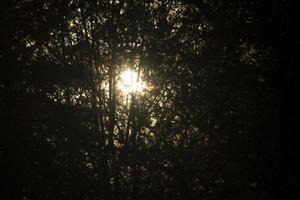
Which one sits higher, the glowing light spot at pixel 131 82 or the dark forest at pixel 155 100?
the glowing light spot at pixel 131 82

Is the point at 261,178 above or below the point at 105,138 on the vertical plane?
below

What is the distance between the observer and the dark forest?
589cm

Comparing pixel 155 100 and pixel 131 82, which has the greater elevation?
pixel 131 82

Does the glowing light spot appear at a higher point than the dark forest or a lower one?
higher

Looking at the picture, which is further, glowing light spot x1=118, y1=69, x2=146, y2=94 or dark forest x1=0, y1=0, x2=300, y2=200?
glowing light spot x1=118, y1=69, x2=146, y2=94

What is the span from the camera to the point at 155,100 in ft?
24.2

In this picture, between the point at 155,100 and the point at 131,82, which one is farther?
the point at 131,82

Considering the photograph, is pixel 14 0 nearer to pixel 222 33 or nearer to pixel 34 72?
pixel 34 72

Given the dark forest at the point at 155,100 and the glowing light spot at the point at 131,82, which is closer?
the dark forest at the point at 155,100

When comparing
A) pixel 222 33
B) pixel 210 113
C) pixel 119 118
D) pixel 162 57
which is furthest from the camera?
pixel 119 118

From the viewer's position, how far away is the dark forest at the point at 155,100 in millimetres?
5887

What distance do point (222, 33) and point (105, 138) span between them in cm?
253

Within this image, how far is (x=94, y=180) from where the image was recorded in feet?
21.7

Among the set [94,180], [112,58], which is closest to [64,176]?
[94,180]
